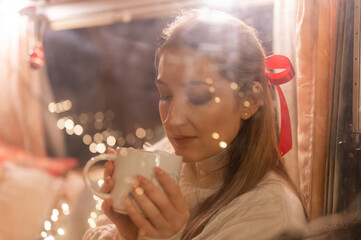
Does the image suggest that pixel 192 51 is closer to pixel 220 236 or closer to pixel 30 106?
pixel 220 236

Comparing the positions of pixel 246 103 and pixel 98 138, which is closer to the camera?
Result: pixel 246 103

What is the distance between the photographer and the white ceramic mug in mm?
457

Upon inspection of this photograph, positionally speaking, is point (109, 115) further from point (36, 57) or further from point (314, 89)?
point (314, 89)

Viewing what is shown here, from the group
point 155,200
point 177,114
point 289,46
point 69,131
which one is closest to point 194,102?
point 177,114

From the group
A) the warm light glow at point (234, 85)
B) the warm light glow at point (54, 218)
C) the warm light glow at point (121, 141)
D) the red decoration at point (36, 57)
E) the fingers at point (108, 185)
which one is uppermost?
the red decoration at point (36, 57)

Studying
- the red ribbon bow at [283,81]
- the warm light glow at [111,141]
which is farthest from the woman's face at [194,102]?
the warm light glow at [111,141]

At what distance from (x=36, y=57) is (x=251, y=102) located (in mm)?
488

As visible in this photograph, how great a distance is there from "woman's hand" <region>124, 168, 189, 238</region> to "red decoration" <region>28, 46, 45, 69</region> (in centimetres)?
47

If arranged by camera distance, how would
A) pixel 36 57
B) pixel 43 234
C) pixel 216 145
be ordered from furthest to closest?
pixel 36 57 < pixel 43 234 < pixel 216 145

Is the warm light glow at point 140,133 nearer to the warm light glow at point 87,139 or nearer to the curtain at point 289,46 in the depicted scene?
the warm light glow at point 87,139

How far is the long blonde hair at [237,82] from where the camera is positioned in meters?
0.55

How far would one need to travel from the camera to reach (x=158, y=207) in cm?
47

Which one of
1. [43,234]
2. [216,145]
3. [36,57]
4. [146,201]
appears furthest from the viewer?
→ [36,57]

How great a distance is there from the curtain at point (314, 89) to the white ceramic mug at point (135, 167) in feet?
0.91
